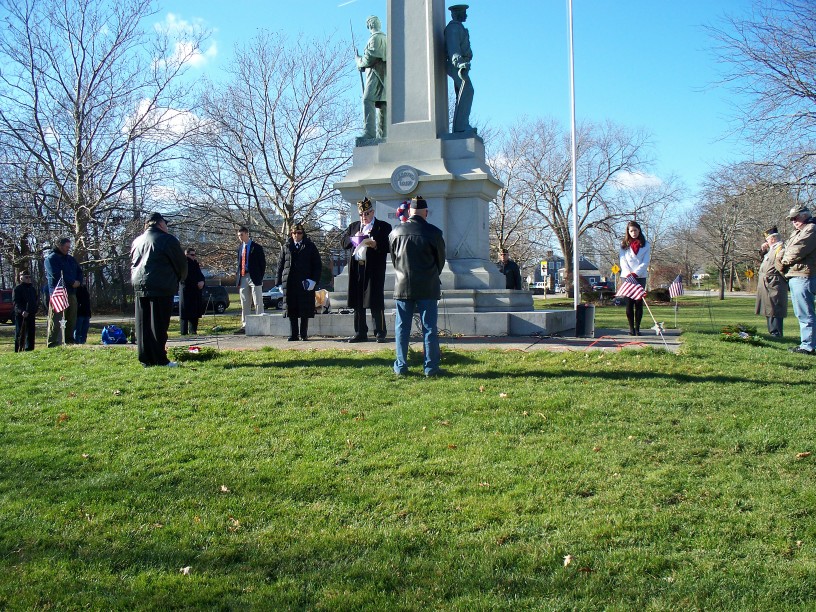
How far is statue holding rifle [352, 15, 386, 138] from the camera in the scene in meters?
13.0

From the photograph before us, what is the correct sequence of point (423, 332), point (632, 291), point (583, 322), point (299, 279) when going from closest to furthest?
point (423, 332)
point (632, 291)
point (299, 279)
point (583, 322)

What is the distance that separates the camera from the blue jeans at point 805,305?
9461 millimetres

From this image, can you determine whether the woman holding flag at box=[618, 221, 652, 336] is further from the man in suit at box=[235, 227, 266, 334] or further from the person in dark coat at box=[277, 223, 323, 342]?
the man in suit at box=[235, 227, 266, 334]

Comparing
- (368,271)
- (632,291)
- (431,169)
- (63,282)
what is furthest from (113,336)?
(632,291)

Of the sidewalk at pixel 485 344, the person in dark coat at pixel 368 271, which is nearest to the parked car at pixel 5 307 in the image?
the sidewalk at pixel 485 344

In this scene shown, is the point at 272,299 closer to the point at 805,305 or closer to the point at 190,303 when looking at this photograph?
the point at 190,303

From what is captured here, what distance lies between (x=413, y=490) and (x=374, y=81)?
10.4 metres

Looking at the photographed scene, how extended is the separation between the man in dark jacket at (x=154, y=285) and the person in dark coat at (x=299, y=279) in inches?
94.5

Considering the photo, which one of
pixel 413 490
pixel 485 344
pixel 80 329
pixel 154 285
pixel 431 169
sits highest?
pixel 431 169

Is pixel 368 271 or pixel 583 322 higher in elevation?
pixel 368 271

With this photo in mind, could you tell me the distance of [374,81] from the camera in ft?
43.0

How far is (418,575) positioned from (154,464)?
2.44 m

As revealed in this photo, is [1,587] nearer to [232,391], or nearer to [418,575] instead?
[418,575]

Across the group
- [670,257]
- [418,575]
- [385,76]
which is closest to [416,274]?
[418,575]
